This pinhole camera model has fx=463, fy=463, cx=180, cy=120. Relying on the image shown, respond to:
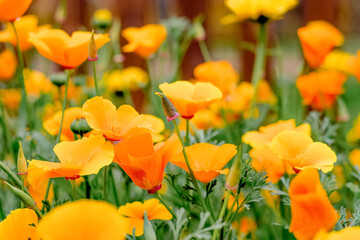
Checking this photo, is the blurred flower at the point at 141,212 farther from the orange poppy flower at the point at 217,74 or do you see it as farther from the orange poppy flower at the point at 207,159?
the orange poppy flower at the point at 217,74

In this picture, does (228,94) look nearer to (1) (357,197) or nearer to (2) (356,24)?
(1) (357,197)

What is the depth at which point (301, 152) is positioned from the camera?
0.52 metres

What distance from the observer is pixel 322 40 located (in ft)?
3.01

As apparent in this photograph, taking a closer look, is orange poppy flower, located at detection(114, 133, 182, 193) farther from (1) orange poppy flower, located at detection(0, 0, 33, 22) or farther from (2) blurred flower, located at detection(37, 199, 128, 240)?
(1) orange poppy flower, located at detection(0, 0, 33, 22)

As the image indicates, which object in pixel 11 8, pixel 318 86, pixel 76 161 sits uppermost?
pixel 11 8

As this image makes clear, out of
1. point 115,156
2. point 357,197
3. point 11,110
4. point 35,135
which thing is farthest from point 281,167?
point 11,110

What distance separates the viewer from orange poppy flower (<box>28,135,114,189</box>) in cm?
43

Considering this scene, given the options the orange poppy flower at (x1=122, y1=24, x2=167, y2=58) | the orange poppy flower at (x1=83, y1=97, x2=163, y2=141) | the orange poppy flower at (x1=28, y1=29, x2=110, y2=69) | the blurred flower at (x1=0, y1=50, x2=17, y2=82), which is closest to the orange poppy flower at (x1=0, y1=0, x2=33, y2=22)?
the orange poppy flower at (x1=28, y1=29, x2=110, y2=69)

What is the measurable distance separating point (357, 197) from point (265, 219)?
0.69 feet

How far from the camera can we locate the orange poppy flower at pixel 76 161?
0.43 meters

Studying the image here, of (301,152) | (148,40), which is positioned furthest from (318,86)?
(301,152)

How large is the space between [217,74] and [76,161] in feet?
1.67

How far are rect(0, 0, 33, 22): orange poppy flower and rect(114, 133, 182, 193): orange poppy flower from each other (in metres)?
0.26

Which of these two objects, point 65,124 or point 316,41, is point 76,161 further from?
point 316,41
